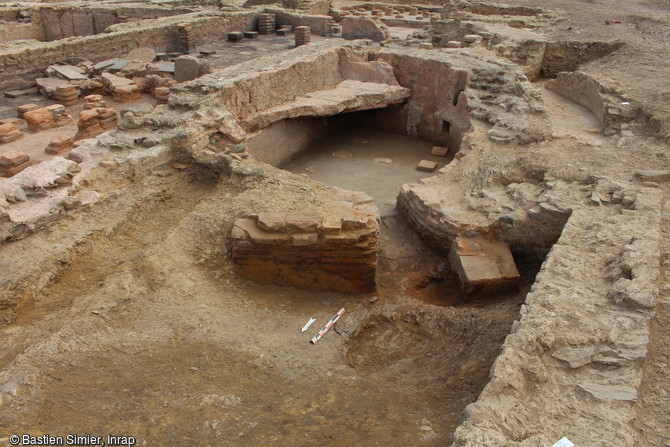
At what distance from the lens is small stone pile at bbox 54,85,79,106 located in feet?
31.8

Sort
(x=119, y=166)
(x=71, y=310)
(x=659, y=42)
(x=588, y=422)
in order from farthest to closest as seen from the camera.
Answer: (x=659, y=42) < (x=119, y=166) < (x=71, y=310) < (x=588, y=422)

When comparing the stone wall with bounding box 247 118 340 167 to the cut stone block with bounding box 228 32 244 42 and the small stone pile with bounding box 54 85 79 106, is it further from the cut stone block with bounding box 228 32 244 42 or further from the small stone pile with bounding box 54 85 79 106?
the cut stone block with bounding box 228 32 244 42

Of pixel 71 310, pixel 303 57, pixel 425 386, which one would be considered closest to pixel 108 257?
pixel 71 310

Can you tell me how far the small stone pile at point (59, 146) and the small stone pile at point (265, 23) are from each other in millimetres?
8454

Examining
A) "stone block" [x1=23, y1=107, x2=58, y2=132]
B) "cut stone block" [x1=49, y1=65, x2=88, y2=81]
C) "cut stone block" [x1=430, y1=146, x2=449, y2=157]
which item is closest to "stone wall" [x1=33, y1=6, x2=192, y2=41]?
"cut stone block" [x1=49, y1=65, x2=88, y2=81]

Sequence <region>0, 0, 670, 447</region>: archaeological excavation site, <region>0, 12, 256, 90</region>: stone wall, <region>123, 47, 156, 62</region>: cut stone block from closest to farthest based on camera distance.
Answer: <region>0, 0, 670, 447</region>: archaeological excavation site
<region>0, 12, 256, 90</region>: stone wall
<region>123, 47, 156, 62</region>: cut stone block

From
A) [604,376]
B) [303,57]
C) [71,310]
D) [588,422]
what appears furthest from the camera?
[303,57]

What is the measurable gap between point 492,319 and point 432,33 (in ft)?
34.1

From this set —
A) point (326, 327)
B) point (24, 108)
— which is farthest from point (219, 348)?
point (24, 108)

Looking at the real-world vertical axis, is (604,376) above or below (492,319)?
above

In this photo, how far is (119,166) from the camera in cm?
525

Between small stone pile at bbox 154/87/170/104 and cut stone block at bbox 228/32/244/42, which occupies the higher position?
cut stone block at bbox 228/32/244/42

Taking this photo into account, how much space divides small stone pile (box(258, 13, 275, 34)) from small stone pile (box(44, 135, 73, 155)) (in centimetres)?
845

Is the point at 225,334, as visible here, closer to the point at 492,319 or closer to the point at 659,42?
the point at 492,319
